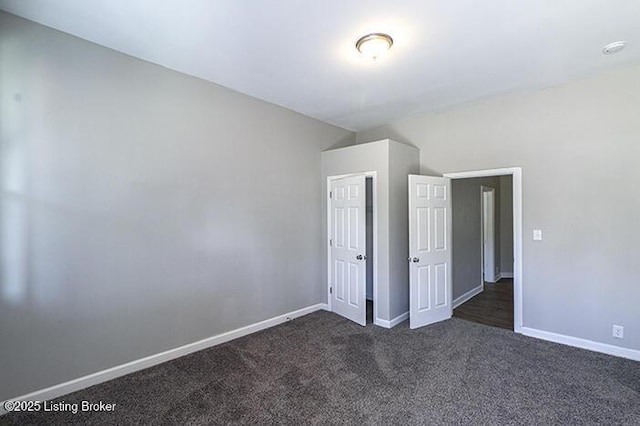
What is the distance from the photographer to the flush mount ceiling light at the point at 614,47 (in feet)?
8.65

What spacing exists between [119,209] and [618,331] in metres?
5.18

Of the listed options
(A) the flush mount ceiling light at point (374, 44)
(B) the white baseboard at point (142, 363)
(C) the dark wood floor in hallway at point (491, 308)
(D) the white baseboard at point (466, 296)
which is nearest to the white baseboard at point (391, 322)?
(C) the dark wood floor in hallway at point (491, 308)

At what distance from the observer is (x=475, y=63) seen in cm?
298

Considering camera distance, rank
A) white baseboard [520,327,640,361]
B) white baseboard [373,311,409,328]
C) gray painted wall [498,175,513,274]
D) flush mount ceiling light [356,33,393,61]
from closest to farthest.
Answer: flush mount ceiling light [356,33,393,61] < white baseboard [520,327,640,361] < white baseboard [373,311,409,328] < gray painted wall [498,175,513,274]

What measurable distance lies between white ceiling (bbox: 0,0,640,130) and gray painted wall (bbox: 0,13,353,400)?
1.07 feet

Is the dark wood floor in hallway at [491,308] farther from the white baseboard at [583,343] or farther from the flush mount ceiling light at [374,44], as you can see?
the flush mount ceiling light at [374,44]

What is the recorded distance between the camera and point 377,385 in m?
2.62

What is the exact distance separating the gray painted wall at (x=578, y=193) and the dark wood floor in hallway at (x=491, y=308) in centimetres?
60

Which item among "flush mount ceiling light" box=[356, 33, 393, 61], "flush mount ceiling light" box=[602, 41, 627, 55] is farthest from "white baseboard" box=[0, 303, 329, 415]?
"flush mount ceiling light" box=[602, 41, 627, 55]

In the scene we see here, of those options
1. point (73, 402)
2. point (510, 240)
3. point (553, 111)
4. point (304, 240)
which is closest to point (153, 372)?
point (73, 402)

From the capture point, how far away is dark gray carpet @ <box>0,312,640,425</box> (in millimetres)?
2230

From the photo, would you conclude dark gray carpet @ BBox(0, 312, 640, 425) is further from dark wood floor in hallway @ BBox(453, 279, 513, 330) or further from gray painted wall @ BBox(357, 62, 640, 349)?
dark wood floor in hallway @ BBox(453, 279, 513, 330)

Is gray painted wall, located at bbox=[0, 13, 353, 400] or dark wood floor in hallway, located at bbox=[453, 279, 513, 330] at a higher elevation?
gray painted wall, located at bbox=[0, 13, 353, 400]

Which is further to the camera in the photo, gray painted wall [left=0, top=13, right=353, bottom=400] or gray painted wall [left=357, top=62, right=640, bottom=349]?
gray painted wall [left=357, top=62, right=640, bottom=349]
